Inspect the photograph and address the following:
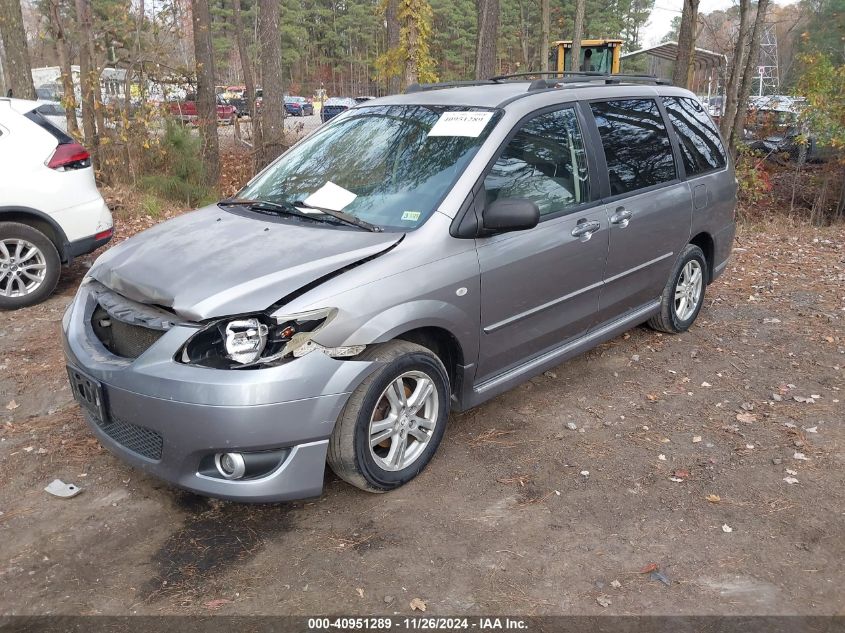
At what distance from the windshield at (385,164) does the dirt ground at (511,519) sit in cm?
143

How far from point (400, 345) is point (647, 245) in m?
2.37

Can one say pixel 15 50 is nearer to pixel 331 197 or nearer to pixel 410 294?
pixel 331 197

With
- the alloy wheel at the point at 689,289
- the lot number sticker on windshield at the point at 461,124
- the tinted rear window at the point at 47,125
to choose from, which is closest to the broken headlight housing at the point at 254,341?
the lot number sticker on windshield at the point at 461,124

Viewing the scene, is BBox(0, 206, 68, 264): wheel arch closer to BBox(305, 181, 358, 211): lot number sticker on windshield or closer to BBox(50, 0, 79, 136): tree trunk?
BBox(305, 181, 358, 211): lot number sticker on windshield

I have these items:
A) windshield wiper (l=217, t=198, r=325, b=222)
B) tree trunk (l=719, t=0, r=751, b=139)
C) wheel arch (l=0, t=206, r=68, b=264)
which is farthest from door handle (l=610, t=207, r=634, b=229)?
tree trunk (l=719, t=0, r=751, b=139)

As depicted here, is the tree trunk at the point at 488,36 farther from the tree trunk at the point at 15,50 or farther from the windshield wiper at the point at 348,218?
the windshield wiper at the point at 348,218

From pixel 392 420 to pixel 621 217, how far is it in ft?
7.05

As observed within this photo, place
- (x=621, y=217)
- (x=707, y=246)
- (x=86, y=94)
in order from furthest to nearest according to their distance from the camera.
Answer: (x=86, y=94)
(x=707, y=246)
(x=621, y=217)

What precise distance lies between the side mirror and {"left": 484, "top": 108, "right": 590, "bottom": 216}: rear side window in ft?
0.57

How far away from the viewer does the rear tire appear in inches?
239

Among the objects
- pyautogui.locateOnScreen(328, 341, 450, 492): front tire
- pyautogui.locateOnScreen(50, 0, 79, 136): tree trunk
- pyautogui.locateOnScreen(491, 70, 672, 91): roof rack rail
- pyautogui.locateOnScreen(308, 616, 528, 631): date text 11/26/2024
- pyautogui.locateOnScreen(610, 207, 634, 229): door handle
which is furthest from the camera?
pyautogui.locateOnScreen(50, 0, 79, 136): tree trunk

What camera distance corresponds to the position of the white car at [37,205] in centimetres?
607

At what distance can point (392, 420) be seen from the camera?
11.2 feet

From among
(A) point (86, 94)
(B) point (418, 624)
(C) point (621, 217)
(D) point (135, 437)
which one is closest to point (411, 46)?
(A) point (86, 94)
